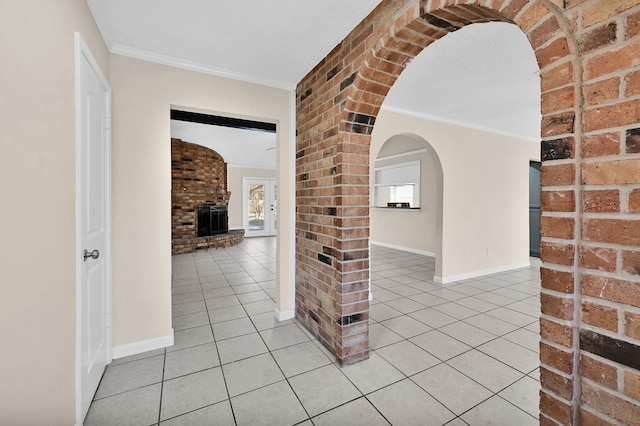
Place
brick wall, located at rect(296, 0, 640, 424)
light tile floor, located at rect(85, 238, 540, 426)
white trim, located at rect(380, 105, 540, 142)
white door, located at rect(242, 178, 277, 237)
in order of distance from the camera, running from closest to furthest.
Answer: brick wall, located at rect(296, 0, 640, 424) < light tile floor, located at rect(85, 238, 540, 426) < white trim, located at rect(380, 105, 540, 142) < white door, located at rect(242, 178, 277, 237)

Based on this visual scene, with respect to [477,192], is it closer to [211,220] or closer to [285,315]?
[285,315]

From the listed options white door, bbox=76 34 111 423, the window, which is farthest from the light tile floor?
the window

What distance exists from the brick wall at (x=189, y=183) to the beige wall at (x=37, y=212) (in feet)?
16.9

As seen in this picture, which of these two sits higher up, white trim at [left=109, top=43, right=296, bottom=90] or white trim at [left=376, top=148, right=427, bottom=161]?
white trim at [left=376, top=148, right=427, bottom=161]

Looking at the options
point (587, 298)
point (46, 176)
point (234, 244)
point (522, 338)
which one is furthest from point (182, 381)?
point (234, 244)

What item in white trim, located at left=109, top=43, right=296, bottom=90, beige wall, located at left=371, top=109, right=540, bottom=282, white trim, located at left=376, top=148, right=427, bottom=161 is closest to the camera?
white trim, located at left=109, top=43, right=296, bottom=90

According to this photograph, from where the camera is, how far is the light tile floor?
1.57m

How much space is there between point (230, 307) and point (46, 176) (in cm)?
231

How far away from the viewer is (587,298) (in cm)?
81

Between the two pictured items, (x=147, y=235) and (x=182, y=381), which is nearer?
(x=182, y=381)

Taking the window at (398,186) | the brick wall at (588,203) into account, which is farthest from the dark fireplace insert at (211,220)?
the brick wall at (588,203)

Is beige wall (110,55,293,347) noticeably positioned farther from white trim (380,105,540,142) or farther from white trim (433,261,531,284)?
white trim (433,261,531,284)

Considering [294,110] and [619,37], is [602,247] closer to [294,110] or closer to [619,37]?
[619,37]

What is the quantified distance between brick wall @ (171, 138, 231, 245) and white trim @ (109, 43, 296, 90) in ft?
14.0
